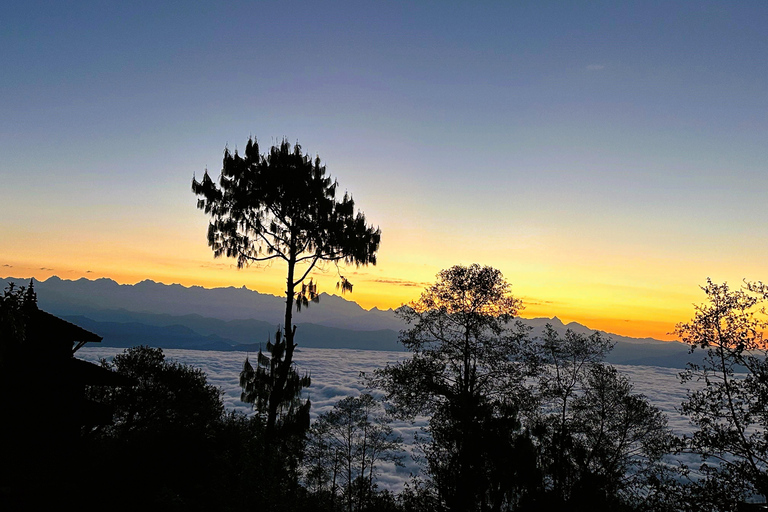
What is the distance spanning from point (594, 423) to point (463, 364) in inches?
679

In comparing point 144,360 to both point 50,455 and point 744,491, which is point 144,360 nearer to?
point 50,455

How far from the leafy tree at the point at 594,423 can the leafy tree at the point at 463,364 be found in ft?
18.8

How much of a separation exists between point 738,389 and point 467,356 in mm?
12922

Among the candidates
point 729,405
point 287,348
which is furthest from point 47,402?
point 729,405

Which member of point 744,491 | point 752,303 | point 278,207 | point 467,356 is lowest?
point 744,491

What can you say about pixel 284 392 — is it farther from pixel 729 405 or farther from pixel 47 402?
pixel 729 405

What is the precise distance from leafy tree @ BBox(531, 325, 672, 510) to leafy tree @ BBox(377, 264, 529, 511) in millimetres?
5721

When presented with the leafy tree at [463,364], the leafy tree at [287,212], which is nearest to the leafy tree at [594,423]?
the leafy tree at [463,364]

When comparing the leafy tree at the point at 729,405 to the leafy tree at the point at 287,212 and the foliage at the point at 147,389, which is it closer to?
the leafy tree at the point at 287,212

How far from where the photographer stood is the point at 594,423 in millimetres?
37000

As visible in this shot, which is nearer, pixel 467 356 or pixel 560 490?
pixel 467 356

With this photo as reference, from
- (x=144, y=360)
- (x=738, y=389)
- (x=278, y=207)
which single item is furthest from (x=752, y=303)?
(x=144, y=360)

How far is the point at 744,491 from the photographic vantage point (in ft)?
62.1

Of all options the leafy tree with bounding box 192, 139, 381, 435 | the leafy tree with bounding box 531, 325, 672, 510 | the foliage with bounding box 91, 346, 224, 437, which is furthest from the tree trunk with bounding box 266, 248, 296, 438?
the leafy tree with bounding box 531, 325, 672, 510
